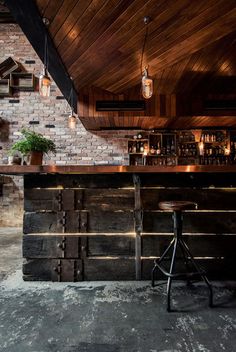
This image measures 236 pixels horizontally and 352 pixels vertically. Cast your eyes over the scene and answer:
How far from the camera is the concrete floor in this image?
1717 millimetres

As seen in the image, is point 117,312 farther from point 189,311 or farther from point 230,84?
point 230,84

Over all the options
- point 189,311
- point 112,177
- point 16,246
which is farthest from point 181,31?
point 16,246

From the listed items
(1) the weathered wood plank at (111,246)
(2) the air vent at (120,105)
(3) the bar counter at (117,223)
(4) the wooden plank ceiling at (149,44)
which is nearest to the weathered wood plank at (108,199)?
(3) the bar counter at (117,223)

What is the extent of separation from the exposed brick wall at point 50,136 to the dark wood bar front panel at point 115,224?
3657 mm

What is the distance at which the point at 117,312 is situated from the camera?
2.12 meters

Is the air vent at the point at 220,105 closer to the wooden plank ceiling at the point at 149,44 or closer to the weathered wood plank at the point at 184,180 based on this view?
the wooden plank ceiling at the point at 149,44

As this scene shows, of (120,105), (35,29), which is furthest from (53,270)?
(120,105)

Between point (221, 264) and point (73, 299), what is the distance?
1626mm

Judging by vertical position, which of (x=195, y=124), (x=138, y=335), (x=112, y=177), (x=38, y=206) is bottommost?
(x=138, y=335)

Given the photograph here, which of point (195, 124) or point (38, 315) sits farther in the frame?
point (195, 124)

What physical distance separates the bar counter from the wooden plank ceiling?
176cm

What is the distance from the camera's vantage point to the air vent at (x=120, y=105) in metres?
5.20

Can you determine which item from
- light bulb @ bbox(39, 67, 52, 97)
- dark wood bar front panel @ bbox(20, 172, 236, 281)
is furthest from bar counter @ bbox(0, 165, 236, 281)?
light bulb @ bbox(39, 67, 52, 97)

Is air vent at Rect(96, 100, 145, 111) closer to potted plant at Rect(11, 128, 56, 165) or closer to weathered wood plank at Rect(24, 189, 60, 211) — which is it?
potted plant at Rect(11, 128, 56, 165)
